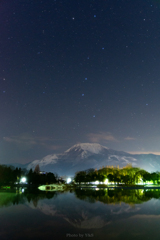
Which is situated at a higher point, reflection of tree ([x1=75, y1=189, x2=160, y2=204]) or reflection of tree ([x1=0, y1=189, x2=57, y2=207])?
reflection of tree ([x1=0, y1=189, x2=57, y2=207])

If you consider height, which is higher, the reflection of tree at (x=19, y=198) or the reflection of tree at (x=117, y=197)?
the reflection of tree at (x=19, y=198)

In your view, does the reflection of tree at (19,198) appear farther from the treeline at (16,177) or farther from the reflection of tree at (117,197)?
the treeline at (16,177)

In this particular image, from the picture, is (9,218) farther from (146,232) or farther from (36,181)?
(36,181)

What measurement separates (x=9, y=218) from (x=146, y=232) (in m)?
9.84

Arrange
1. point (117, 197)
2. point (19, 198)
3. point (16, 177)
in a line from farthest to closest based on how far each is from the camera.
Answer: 1. point (16, 177)
2. point (117, 197)
3. point (19, 198)

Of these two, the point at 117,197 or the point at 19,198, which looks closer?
the point at 19,198

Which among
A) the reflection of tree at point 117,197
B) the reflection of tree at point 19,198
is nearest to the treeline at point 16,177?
the reflection of tree at point 19,198

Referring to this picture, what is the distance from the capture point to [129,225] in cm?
1459

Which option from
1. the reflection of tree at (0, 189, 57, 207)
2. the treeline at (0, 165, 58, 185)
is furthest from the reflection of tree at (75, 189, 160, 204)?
the treeline at (0, 165, 58, 185)

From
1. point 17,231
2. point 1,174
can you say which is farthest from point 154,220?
point 1,174

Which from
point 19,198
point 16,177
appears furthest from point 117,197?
point 16,177

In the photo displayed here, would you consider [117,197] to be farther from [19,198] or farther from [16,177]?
[16,177]

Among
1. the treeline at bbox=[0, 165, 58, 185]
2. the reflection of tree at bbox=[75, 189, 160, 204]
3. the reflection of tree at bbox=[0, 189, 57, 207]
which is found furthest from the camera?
the treeline at bbox=[0, 165, 58, 185]

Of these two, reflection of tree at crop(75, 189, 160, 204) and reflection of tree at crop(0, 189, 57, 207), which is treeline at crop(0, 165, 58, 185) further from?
reflection of tree at crop(75, 189, 160, 204)
